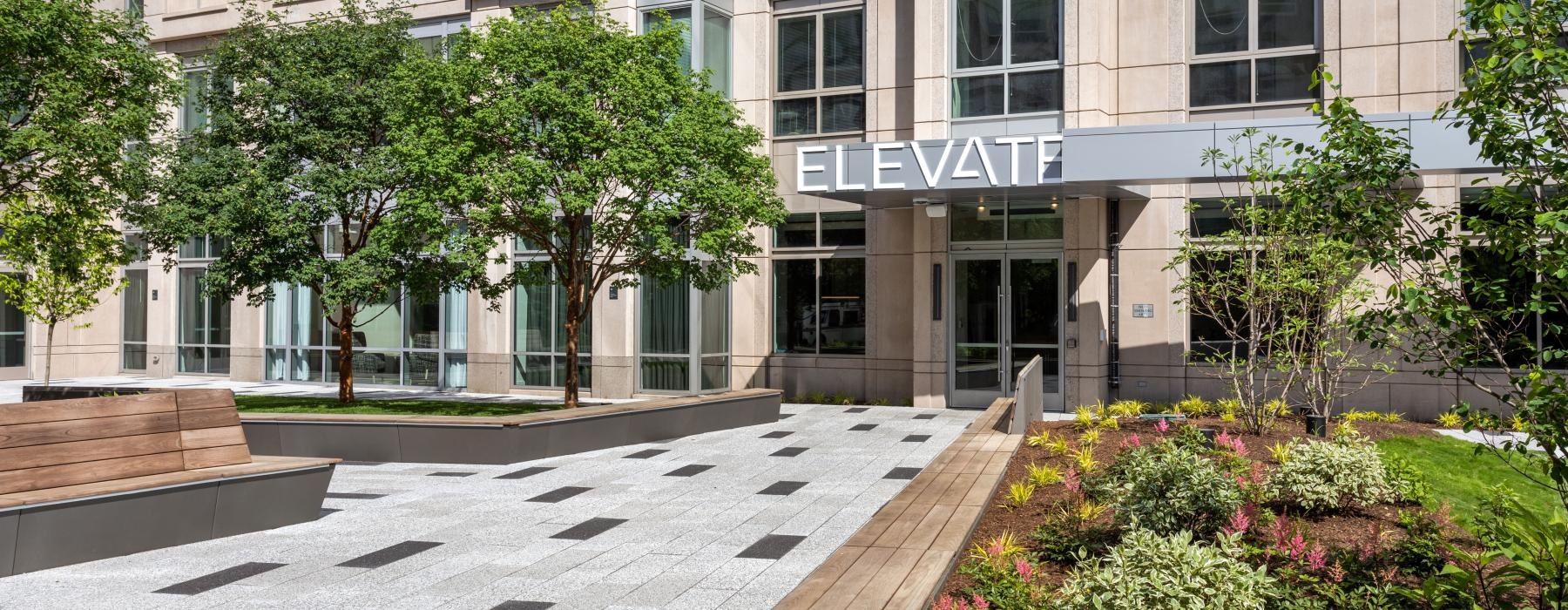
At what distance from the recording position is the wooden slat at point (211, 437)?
373 inches

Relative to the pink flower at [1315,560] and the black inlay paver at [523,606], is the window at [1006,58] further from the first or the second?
the black inlay paver at [523,606]

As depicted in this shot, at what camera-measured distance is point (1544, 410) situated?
4438 mm

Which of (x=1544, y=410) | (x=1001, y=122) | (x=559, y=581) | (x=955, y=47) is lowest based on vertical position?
(x=559, y=581)

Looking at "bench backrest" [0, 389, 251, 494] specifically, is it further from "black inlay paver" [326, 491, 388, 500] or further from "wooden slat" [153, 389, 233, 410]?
"black inlay paver" [326, 491, 388, 500]

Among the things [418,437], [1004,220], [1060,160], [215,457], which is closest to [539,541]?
[215,457]

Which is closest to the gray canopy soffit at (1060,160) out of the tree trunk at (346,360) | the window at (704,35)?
the window at (704,35)

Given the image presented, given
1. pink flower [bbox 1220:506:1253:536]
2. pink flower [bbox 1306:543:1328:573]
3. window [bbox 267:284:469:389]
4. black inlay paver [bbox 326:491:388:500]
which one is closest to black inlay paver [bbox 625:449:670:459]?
black inlay paver [bbox 326:491:388:500]

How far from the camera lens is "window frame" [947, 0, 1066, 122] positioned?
63.2 feet

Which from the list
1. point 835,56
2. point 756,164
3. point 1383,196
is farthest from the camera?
point 835,56

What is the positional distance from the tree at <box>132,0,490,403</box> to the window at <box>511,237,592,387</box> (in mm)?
5271

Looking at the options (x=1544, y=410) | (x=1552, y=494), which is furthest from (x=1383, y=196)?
(x=1552, y=494)

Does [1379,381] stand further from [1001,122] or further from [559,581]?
[559,581]

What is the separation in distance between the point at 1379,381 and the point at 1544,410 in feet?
48.3

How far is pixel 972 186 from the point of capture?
17500mm
